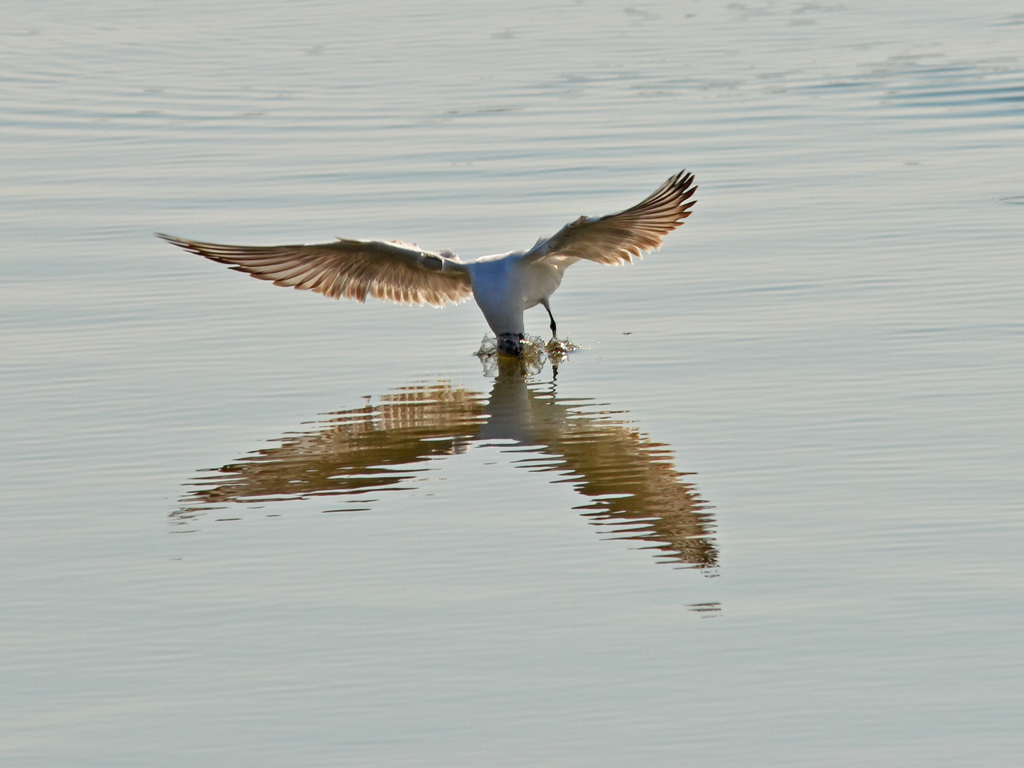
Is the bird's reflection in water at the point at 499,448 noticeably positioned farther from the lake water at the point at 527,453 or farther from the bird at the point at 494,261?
the bird at the point at 494,261

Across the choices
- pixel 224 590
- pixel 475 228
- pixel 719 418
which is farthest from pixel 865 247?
pixel 224 590

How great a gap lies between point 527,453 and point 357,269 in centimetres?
297

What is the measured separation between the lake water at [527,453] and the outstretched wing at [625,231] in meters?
0.52

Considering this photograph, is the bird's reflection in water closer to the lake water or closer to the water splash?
the lake water

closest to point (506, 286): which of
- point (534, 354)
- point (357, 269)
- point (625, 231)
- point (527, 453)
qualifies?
point (534, 354)

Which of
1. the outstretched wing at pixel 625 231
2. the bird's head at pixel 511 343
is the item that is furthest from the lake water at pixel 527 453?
the outstretched wing at pixel 625 231

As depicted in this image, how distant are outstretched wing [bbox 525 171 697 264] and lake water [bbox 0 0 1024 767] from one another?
52cm

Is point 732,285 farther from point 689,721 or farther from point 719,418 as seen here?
point 689,721

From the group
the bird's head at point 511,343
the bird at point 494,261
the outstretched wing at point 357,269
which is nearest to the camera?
the bird at point 494,261

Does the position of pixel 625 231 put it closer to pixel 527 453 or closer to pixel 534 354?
pixel 534 354

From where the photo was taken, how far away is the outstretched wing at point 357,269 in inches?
400

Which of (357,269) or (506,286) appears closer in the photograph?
(506,286)

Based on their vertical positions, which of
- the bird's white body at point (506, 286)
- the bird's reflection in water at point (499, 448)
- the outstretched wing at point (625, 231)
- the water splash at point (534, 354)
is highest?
the outstretched wing at point (625, 231)

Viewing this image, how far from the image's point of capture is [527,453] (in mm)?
8203
